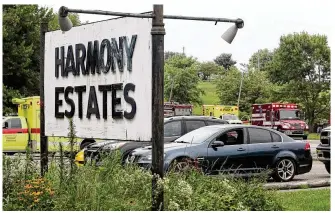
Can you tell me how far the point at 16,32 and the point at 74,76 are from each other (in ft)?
91.9

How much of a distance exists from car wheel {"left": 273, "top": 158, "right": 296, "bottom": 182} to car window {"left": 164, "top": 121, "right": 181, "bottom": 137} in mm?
2973

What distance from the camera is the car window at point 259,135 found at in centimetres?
1431

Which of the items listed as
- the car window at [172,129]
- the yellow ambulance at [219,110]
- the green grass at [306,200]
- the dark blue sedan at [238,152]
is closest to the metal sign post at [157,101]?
the green grass at [306,200]

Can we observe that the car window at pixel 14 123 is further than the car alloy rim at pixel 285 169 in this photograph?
Yes

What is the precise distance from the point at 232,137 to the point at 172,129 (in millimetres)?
2620

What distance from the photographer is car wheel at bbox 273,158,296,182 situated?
14.5 meters

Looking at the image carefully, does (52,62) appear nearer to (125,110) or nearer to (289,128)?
(125,110)

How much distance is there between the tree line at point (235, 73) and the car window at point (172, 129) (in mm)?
20629

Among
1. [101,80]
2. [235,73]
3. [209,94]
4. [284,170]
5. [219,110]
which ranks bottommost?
[284,170]

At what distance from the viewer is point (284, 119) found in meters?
44.9

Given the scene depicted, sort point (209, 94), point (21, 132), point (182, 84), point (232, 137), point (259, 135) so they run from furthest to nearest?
point (209, 94)
point (182, 84)
point (21, 132)
point (259, 135)
point (232, 137)

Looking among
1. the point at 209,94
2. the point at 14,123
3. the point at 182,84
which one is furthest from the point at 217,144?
the point at 209,94

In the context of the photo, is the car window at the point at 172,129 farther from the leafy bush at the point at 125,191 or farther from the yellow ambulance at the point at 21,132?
the yellow ambulance at the point at 21,132

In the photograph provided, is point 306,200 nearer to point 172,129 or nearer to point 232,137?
point 232,137
